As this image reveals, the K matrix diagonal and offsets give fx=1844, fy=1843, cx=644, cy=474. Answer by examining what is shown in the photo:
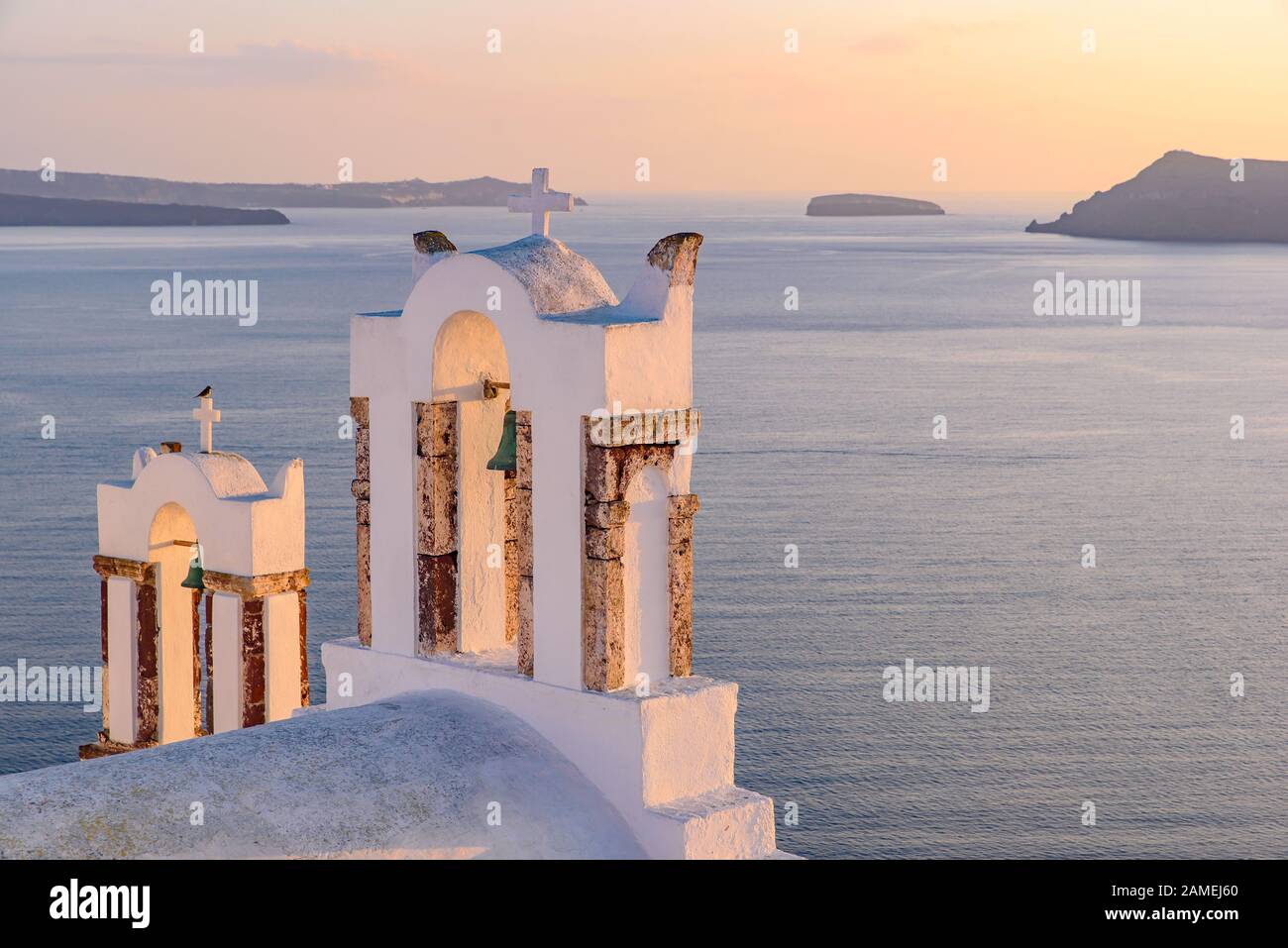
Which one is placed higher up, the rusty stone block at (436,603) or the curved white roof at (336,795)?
the rusty stone block at (436,603)

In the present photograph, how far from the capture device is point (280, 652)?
15055mm

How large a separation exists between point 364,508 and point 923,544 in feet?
188

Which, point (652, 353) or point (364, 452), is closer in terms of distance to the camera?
point (652, 353)

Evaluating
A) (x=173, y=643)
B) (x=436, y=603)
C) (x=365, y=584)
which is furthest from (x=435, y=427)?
(x=173, y=643)

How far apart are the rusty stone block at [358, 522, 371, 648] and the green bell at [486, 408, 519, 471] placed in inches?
45.2

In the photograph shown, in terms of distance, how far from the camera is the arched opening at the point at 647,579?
11906mm

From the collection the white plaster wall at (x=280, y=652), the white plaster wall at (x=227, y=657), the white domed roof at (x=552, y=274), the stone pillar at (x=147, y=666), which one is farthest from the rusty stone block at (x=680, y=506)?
the stone pillar at (x=147, y=666)

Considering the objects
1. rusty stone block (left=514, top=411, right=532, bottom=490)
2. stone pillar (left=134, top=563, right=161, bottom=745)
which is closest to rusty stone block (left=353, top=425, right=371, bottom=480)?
rusty stone block (left=514, top=411, right=532, bottom=490)

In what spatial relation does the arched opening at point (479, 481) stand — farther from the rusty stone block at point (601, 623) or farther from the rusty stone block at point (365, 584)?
the rusty stone block at point (601, 623)

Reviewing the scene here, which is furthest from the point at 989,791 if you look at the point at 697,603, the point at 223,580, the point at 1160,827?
the point at 223,580

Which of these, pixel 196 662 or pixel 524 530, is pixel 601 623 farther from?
pixel 196 662

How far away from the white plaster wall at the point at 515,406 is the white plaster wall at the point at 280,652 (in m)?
2.34
